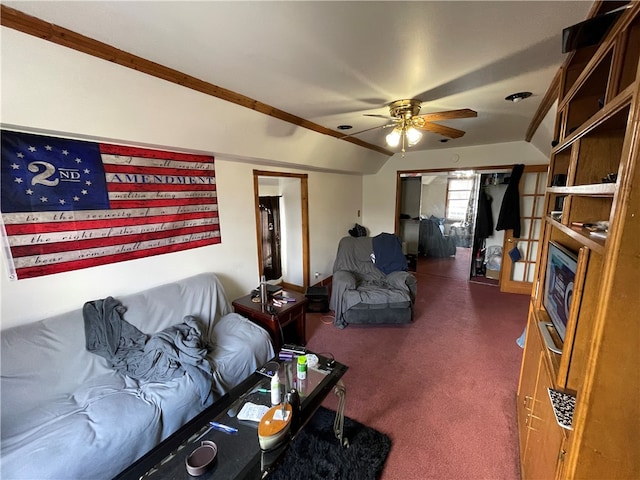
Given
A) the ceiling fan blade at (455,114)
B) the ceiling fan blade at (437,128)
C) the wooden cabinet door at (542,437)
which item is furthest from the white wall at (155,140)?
the wooden cabinet door at (542,437)

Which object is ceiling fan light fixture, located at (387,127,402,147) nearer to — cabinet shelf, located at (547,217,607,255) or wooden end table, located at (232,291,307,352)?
cabinet shelf, located at (547,217,607,255)

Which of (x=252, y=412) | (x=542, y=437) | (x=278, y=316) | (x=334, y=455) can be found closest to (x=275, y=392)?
(x=252, y=412)

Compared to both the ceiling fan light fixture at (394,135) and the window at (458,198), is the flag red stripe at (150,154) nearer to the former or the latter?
the ceiling fan light fixture at (394,135)

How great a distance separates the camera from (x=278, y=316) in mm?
2371

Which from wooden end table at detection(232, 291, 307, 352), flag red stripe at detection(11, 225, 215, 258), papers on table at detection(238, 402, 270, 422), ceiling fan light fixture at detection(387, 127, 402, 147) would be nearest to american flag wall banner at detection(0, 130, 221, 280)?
flag red stripe at detection(11, 225, 215, 258)

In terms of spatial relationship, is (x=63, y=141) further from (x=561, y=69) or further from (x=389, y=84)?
(x=561, y=69)

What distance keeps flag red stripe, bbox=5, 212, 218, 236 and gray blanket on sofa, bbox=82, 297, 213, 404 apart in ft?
1.73

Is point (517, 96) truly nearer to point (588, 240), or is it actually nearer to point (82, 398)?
point (588, 240)

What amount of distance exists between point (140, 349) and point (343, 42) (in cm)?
228

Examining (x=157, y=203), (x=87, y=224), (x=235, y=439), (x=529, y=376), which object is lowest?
(x=235, y=439)

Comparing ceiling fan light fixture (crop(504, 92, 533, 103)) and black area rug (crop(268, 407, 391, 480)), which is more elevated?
ceiling fan light fixture (crop(504, 92, 533, 103))

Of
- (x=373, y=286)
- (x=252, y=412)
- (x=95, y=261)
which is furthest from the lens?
(x=373, y=286)

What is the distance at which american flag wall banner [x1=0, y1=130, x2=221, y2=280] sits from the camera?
1560 millimetres

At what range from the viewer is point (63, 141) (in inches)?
66.0
